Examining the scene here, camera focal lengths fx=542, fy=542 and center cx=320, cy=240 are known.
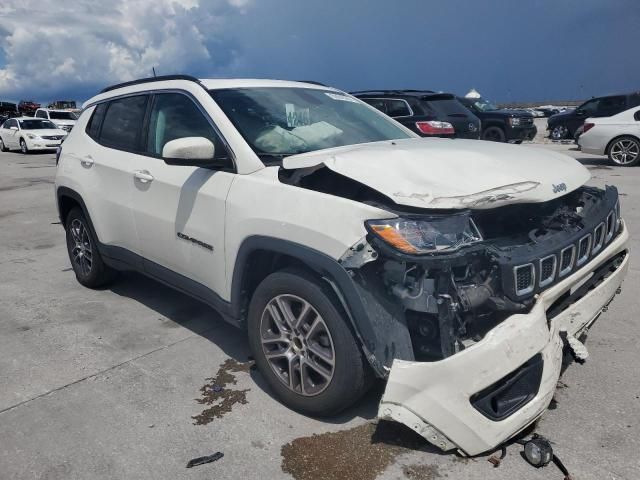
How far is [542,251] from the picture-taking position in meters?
2.46

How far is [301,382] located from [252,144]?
1.42 m

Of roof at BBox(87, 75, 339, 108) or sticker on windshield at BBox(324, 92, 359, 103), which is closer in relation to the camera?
roof at BBox(87, 75, 339, 108)

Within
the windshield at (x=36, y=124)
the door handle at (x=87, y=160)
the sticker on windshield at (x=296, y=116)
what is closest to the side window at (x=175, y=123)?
the sticker on windshield at (x=296, y=116)

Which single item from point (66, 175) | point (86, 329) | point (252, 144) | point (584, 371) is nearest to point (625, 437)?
point (584, 371)

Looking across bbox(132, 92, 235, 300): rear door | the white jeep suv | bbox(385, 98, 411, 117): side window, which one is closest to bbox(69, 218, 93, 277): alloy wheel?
bbox(132, 92, 235, 300): rear door

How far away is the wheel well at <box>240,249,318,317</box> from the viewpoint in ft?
9.75

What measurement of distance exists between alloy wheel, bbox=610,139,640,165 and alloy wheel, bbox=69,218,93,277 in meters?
12.2

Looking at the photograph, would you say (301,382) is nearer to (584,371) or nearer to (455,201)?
(455,201)

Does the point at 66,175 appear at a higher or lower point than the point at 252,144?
lower

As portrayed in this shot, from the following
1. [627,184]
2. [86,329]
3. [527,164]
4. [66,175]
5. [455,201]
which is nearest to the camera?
[455,201]

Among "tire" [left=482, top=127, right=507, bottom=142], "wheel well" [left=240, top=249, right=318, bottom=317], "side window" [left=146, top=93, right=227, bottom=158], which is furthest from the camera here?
"tire" [left=482, top=127, right=507, bottom=142]

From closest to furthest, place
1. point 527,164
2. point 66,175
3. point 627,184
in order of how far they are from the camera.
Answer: point 527,164 → point 66,175 → point 627,184

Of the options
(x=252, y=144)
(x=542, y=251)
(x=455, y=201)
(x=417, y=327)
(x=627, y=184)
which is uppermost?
(x=252, y=144)

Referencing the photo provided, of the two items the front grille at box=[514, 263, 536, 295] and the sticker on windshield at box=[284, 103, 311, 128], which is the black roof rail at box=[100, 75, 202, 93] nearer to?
the sticker on windshield at box=[284, 103, 311, 128]
